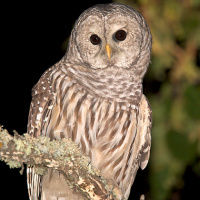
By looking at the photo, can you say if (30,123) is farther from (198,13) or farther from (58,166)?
(198,13)

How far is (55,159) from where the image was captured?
2660 mm

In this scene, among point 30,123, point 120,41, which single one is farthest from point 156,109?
point 30,123

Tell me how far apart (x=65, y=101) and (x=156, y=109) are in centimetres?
107

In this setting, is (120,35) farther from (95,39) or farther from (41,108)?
(41,108)

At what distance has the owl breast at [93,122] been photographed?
3453 millimetres

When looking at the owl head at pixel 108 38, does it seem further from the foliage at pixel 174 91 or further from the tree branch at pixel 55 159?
the tree branch at pixel 55 159

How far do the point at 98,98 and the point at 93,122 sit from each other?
18 centimetres

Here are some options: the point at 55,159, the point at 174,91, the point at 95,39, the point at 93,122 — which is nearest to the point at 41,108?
the point at 93,122

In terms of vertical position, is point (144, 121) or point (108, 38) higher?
point (108, 38)

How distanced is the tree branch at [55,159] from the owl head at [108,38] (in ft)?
3.29

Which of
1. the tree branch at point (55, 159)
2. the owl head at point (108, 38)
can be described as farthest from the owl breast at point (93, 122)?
the tree branch at point (55, 159)

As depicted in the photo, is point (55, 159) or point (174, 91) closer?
point (55, 159)

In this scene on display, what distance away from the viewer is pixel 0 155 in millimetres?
2436

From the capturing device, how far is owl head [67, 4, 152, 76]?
3561 mm
